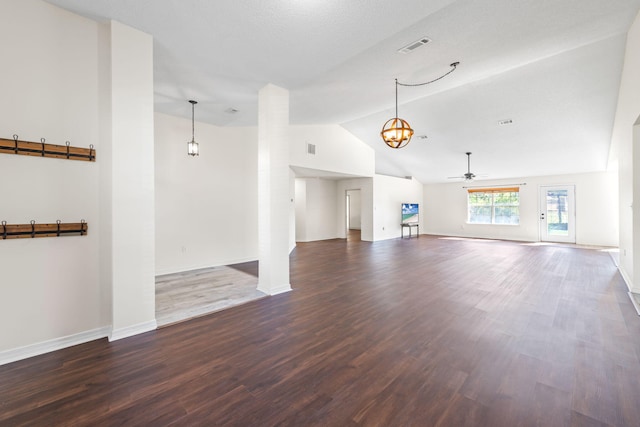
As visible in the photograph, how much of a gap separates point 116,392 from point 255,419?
1067mm

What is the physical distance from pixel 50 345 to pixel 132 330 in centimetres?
62

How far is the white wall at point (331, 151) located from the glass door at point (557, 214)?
6.28m

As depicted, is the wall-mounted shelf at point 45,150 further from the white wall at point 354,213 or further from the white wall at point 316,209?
the white wall at point 354,213

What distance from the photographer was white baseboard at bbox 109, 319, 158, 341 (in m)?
2.55

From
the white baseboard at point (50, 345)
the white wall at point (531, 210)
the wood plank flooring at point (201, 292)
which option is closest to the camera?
the white baseboard at point (50, 345)

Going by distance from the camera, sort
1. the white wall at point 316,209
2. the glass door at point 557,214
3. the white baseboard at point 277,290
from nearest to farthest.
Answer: the white baseboard at point 277,290
the glass door at point 557,214
the white wall at point 316,209

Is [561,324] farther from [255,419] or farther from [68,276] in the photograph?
[68,276]

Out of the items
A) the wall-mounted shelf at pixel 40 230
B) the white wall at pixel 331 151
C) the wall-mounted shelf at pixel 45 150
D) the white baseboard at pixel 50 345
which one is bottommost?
the white baseboard at pixel 50 345

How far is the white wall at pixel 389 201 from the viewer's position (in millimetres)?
9859

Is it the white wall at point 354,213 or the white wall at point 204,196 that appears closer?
the white wall at point 204,196

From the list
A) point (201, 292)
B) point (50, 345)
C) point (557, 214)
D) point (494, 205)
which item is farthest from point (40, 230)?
point (557, 214)

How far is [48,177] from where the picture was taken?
2.41 m

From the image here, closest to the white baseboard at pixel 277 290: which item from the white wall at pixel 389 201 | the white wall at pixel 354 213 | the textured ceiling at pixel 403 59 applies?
the textured ceiling at pixel 403 59

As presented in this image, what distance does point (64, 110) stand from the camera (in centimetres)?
250
